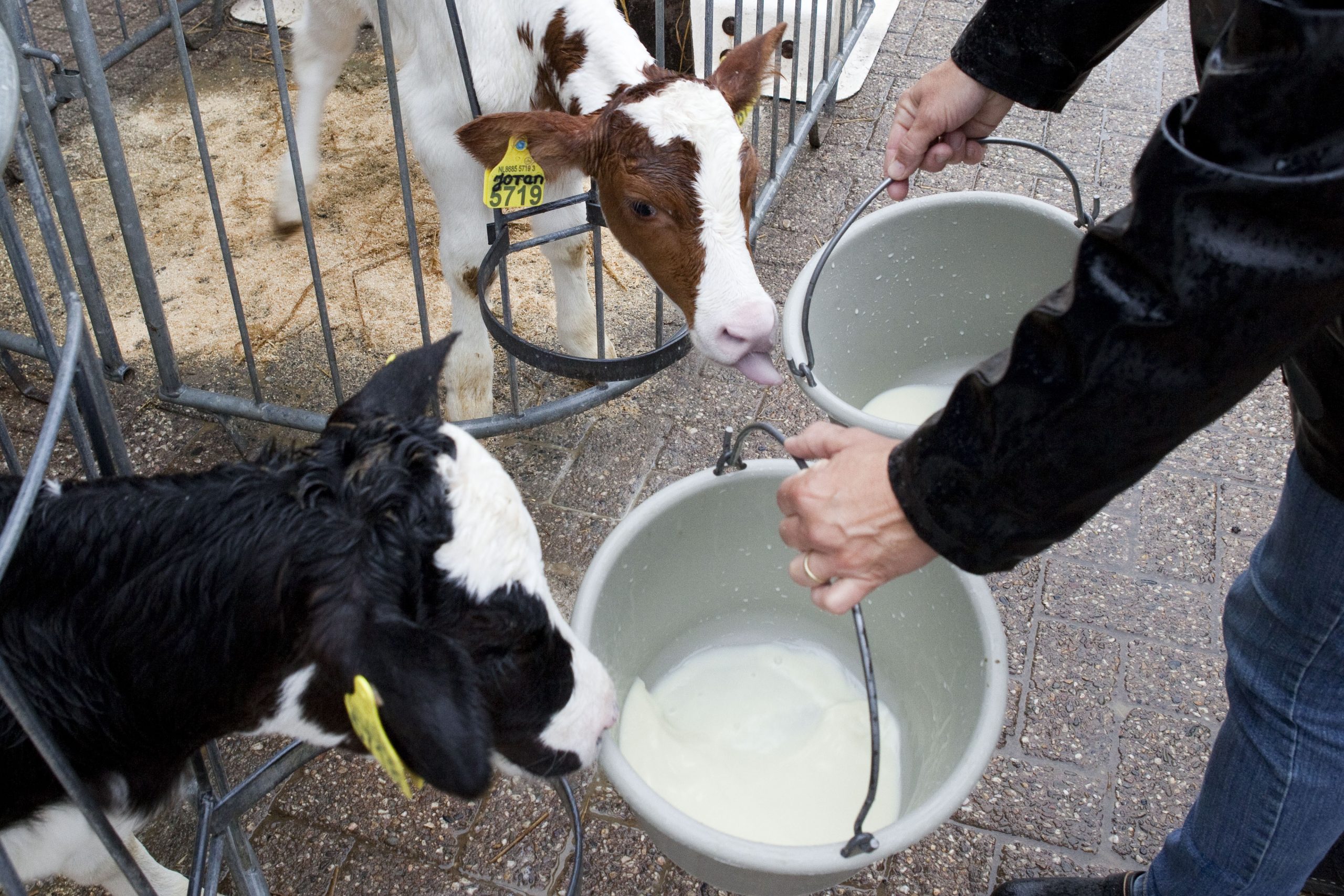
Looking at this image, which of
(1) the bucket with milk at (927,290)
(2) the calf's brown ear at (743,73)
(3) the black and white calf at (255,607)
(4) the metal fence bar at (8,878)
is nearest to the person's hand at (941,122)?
(1) the bucket with milk at (927,290)

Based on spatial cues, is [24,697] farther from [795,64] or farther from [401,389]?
[795,64]

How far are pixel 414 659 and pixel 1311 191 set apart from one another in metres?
1.08

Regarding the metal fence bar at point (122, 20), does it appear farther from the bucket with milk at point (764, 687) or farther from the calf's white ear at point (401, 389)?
the bucket with milk at point (764, 687)

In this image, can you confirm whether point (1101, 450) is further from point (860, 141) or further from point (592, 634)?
point (860, 141)

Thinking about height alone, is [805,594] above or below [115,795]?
below

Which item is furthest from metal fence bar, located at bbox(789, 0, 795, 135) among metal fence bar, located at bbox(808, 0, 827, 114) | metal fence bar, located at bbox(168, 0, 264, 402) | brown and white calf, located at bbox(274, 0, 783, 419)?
metal fence bar, located at bbox(168, 0, 264, 402)

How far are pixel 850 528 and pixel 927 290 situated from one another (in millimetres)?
1797

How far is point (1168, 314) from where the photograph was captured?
107cm

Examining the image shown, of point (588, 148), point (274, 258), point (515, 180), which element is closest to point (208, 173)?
point (515, 180)

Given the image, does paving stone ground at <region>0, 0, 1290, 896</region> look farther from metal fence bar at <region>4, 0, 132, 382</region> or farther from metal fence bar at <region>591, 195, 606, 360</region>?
metal fence bar at <region>4, 0, 132, 382</region>

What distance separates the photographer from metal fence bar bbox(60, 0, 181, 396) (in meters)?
2.41

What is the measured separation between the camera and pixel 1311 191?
98 centimetres

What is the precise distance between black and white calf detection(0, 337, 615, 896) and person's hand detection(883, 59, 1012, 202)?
48.6 inches

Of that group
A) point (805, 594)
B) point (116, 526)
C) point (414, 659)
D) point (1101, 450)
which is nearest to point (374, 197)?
point (805, 594)
